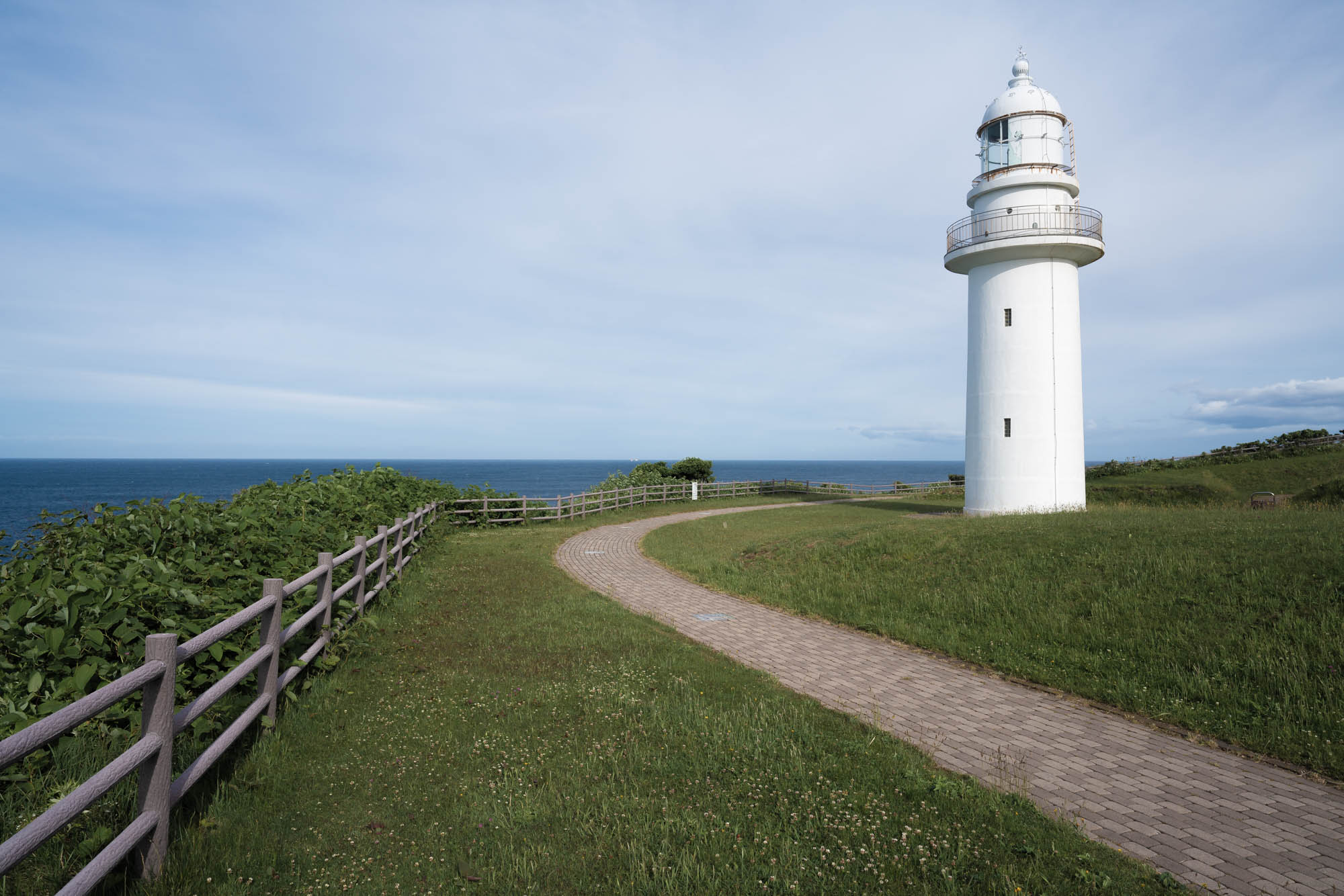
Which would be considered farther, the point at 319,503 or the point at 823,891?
the point at 319,503

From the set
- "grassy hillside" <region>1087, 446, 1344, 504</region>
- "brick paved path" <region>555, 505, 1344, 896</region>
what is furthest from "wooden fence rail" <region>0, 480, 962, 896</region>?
"grassy hillside" <region>1087, 446, 1344, 504</region>

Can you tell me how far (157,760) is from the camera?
356 centimetres

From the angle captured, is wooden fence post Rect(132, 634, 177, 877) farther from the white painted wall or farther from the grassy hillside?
the grassy hillside

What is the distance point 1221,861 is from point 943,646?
4610 mm

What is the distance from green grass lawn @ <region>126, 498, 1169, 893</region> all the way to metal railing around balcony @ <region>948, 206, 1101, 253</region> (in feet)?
59.1

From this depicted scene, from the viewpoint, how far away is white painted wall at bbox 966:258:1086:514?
20125 mm

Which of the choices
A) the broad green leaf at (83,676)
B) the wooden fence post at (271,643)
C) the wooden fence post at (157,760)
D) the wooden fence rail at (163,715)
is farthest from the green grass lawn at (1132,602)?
the broad green leaf at (83,676)

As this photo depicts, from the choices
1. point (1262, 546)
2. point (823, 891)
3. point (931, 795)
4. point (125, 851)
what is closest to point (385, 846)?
point (125, 851)

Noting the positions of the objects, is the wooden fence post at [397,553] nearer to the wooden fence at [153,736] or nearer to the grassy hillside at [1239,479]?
the wooden fence at [153,736]

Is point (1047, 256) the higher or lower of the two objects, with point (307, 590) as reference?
higher

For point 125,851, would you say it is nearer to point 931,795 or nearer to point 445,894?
point 445,894

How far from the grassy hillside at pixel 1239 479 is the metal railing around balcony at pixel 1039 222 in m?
11.8

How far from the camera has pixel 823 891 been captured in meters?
3.59

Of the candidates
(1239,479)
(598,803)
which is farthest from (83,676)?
(1239,479)
